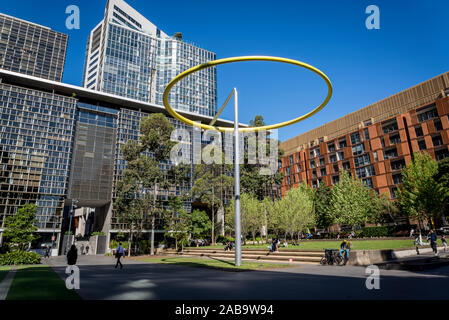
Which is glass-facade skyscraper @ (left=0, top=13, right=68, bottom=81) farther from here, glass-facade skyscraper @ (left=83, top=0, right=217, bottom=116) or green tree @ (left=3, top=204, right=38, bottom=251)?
green tree @ (left=3, top=204, right=38, bottom=251)

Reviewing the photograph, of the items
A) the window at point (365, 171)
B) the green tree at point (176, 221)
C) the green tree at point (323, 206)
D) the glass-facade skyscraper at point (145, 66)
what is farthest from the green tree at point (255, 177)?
the glass-facade skyscraper at point (145, 66)

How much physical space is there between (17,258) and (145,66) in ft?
289

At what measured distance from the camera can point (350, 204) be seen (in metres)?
44.0

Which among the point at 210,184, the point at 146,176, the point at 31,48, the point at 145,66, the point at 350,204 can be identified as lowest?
the point at 350,204

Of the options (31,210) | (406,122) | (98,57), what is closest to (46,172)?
(31,210)

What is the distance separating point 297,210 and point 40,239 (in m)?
45.7

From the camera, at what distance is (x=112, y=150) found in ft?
188

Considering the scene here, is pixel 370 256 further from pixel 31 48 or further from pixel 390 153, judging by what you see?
pixel 31 48

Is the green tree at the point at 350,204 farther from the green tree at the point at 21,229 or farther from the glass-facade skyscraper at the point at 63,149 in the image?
the green tree at the point at 21,229

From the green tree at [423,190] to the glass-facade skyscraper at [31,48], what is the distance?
150 m

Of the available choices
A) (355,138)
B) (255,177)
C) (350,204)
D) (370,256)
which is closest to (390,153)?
(355,138)

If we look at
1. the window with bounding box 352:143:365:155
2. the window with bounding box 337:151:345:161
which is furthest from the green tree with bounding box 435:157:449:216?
the window with bounding box 337:151:345:161
